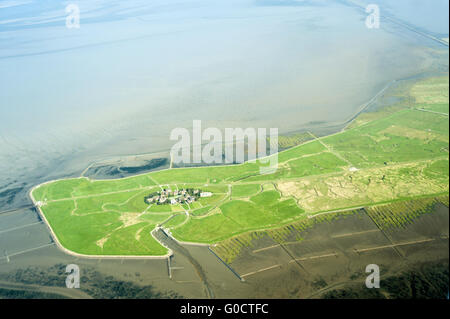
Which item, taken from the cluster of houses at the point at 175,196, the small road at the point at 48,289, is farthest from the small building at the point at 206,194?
the small road at the point at 48,289

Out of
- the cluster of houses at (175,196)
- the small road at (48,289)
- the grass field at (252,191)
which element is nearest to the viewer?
the small road at (48,289)

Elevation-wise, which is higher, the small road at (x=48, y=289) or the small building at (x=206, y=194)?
the small building at (x=206, y=194)

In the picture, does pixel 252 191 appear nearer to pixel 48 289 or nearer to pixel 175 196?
pixel 175 196

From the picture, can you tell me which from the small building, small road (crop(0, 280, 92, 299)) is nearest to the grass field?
the small building

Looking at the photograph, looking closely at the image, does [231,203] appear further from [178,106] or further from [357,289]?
[178,106]

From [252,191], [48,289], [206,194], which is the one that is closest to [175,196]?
[206,194]

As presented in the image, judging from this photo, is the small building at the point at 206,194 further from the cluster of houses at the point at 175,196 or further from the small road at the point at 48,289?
the small road at the point at 48,289
